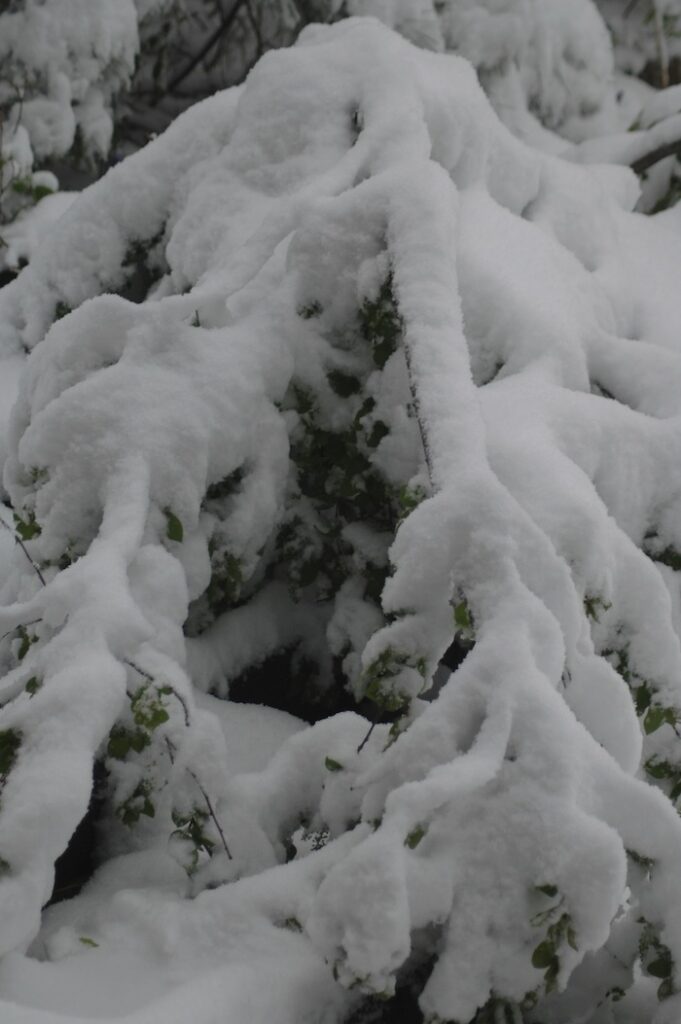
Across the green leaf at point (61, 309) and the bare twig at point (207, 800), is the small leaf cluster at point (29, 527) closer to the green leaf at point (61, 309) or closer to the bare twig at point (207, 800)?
the bare twig at point (207, 800)

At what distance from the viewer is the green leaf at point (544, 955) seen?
1124 mm

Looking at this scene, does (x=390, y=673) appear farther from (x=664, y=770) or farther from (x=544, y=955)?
(x=664, y=770)

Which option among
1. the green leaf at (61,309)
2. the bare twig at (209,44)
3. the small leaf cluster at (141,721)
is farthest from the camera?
the bare twig at (209,44)

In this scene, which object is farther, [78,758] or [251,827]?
[251,827]

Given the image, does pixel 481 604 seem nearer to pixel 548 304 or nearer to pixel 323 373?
pixel 323 373

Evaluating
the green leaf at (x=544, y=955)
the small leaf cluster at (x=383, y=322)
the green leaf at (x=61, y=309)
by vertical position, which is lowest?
the green leaf at (x=544, y=955)

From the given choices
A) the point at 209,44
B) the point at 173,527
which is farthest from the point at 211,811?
the point at 209,44

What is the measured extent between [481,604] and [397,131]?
128 cm

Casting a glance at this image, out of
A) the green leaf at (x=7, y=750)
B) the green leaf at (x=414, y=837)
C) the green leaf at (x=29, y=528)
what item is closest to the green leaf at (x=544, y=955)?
the green leaf at (x=414, y=837)

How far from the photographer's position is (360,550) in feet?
7.38

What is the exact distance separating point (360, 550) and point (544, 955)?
1.21 meters

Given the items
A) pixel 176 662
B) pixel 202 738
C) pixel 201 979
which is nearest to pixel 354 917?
pixel 201 979

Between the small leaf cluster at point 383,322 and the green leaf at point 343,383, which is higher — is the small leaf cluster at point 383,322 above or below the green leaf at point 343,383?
above

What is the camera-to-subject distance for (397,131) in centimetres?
215
